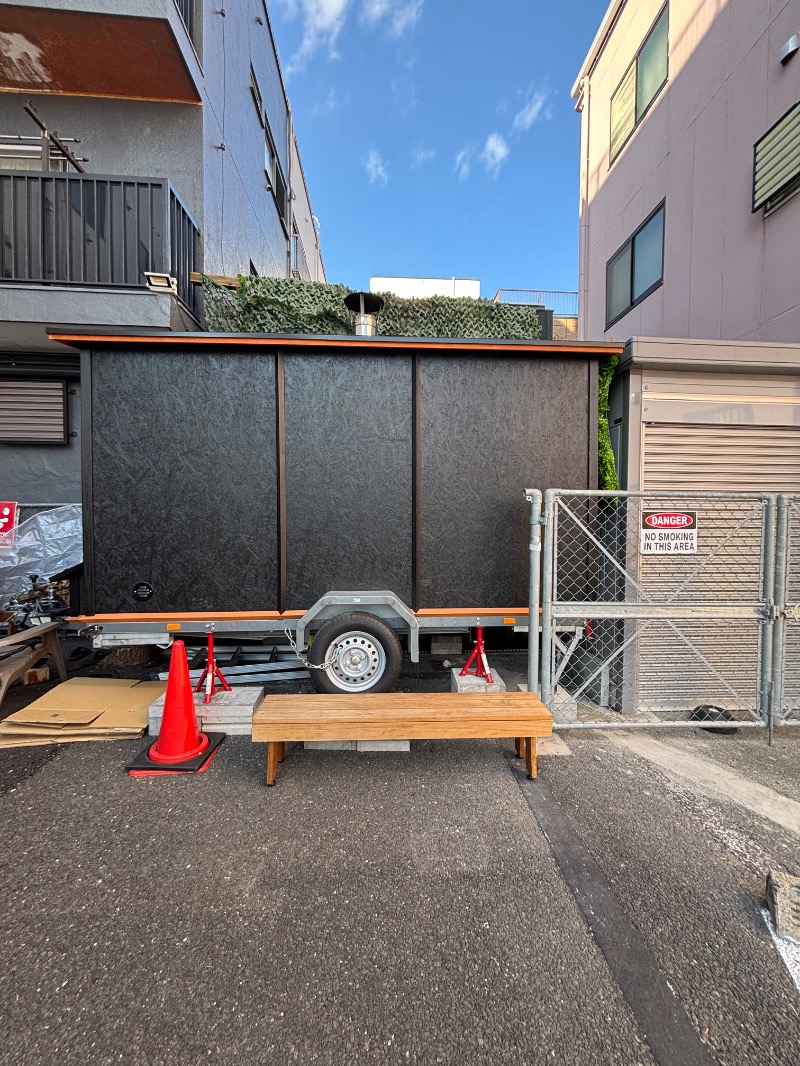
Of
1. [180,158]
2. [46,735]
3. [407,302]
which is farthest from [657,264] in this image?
[46,735]

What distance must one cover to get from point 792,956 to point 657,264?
9.57m

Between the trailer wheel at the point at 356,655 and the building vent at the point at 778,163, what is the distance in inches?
Answer: 264

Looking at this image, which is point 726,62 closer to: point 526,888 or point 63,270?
point 63,270

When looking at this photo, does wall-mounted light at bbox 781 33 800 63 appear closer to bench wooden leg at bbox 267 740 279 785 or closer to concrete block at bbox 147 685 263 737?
bench wooden leg at bbox 267 740 279 785

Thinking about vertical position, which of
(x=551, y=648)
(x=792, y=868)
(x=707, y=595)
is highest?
(x=707, y=595)

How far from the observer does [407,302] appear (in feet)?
18.3

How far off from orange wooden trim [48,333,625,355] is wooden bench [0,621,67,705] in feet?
8.67

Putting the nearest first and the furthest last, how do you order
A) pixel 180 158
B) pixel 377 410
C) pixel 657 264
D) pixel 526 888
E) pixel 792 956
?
pixel 792 956, pixel 526 888, pixel 377 410, pixel 180 158, pixel 657 264

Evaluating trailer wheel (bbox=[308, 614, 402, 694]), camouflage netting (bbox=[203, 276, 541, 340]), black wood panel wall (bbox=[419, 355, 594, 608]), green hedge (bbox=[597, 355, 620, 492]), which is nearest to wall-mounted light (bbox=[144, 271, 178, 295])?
camouflage netting (bbox=[203, 276, 541, 340])

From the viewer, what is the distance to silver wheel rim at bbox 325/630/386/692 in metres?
3.83

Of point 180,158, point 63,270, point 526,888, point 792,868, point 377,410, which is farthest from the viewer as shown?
point 180,158

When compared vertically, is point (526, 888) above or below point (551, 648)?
below

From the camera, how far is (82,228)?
5.07m

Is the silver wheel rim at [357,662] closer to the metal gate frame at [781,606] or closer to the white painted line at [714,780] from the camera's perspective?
the white painted line at [714,780]
